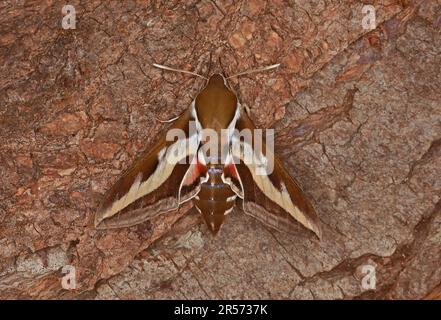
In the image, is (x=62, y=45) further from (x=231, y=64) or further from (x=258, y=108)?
(x=258, y=108)

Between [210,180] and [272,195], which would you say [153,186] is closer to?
[210,180]

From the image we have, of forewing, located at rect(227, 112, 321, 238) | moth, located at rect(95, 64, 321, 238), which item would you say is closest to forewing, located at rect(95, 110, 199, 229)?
moth, located at rect(95, 64, 321, 238)

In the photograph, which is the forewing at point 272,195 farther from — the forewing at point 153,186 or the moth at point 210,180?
the forewing at point 153,186

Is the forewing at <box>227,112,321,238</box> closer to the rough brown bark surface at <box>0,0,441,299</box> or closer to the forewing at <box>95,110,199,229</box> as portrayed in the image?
the rough brown bark surface at <box>0,0,441,299</box>

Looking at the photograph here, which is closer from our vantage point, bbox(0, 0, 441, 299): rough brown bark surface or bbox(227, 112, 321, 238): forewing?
bbox(0, 0, 441, 299): rough brown bark surface

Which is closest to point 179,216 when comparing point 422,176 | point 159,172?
point 159,172

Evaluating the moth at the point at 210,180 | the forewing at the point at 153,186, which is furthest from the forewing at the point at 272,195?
the forewing at the point at 153,186

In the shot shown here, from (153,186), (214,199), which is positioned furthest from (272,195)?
(153,186)
